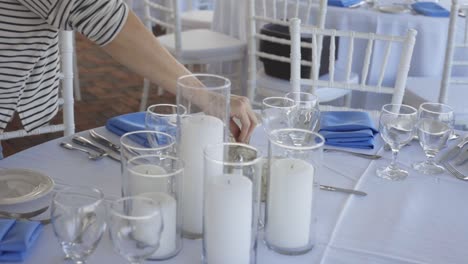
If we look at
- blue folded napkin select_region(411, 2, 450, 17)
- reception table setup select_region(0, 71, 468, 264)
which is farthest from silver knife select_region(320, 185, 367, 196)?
blue folded napkin select_region(411, 2, 450, 17)

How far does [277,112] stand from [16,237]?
56cm

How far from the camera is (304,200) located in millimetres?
962

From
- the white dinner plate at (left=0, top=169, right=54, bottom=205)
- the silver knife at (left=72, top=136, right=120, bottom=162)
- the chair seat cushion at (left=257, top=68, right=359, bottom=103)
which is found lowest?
the chair seat cushion at (left=257, top=68, right=359, bottom=103)

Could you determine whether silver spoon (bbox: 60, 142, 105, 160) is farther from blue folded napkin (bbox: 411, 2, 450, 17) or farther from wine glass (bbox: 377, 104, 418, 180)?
blue folded napkin (bbox: 411, 2, 450, 17)

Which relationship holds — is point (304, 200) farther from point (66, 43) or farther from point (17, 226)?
point (66, 43)

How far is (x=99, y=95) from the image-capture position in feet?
12.7

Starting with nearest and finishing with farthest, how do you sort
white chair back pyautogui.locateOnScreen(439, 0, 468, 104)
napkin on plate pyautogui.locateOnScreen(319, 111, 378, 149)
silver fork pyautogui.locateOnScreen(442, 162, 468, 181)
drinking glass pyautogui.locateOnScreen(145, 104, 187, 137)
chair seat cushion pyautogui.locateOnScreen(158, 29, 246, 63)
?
1. drinking glass pyautogui.locateOnScreen(145, 104, 187, 137)
2. silver fork pyautogui.locateOnScreen(442, 162, 468, 181)
3. napkin on plate pyautogui.locateOnScreen(319, 111, 378, 149)
4. white chair back pyautogui.locateOnScreen(439, 0, 468, 104)
5. chair seat cushion pyautogui.locateOnScreen(158, 29, 246, 63)

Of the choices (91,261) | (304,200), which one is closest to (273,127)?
(304,200)

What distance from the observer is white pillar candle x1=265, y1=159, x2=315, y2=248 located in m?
0.95

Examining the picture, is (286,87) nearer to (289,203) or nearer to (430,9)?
(430,9)

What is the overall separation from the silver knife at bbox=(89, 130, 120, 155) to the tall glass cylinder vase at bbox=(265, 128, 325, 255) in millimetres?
460

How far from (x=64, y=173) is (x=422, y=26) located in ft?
6.45

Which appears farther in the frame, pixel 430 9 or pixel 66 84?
pixel 430 9

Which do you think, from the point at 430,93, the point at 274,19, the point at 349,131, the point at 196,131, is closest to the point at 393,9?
the point at 430,93
